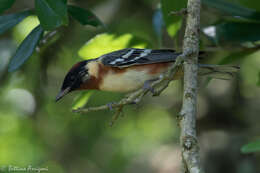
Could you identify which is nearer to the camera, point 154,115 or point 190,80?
point 190,80

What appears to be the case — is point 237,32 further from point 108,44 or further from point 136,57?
point 108,44

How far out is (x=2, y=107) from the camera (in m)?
7.12

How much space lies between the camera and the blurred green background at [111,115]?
5.83 m

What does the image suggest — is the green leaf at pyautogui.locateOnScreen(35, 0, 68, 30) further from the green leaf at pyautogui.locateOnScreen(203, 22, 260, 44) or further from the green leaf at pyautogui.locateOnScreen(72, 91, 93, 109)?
the green leaf at pyautogui.locateOnScreen(203, 22, 260, 44)

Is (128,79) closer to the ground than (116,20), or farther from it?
closer to the ground

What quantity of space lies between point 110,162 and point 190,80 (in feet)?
17.6

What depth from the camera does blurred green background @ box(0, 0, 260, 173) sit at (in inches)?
230

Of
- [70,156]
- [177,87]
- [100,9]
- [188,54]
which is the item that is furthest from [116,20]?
[188,54]

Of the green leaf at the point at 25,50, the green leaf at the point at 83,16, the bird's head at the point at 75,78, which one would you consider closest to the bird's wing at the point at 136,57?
the bird's head at the point at 75,78

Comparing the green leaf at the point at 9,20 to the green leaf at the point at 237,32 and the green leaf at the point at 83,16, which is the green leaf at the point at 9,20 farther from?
the green leaf at the point at 237,32

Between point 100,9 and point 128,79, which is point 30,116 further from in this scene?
point 128,79

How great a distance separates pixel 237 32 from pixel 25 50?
2.41 m

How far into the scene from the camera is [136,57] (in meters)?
4.27

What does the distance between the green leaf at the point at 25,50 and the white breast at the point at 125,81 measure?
1.04 metres
